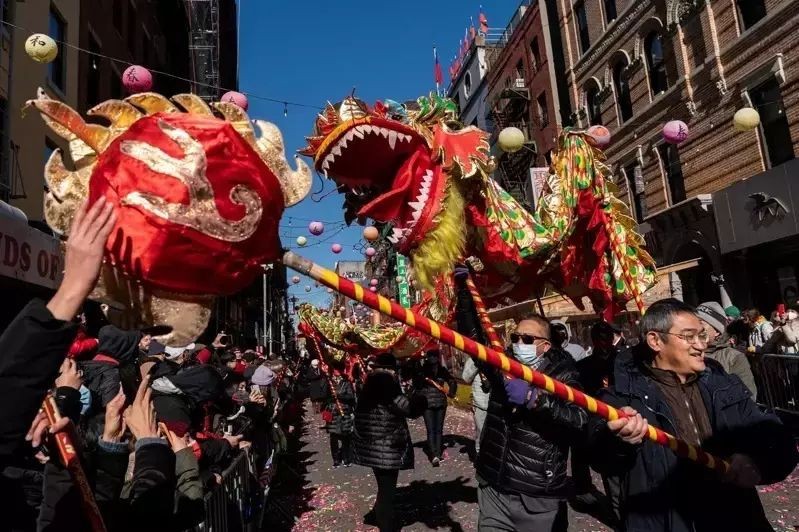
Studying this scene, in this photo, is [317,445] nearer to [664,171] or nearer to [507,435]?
[507,435]

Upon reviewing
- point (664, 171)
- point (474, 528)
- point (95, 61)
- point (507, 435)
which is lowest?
point (474, 528)

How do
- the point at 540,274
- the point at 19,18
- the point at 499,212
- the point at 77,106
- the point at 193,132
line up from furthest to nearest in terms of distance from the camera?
the point at 77,106 < the point at 19,18 < the point at 540,274 < the point at 499,212 < the point at 193,132

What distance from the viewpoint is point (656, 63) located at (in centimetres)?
1484

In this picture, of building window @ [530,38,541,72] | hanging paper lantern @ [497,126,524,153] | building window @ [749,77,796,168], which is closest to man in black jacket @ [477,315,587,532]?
hanging paper lantern @ [497,126,524,153]

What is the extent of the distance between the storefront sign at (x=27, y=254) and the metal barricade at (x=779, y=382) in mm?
9308

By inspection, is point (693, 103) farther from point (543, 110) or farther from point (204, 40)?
point (204, 40)

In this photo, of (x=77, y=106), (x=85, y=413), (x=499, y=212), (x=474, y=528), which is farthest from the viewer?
(x=77, y=106)

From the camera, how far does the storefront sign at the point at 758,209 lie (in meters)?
10.6

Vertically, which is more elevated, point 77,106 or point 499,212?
point 77,106

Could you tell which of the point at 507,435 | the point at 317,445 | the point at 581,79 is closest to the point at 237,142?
the point at 507,435

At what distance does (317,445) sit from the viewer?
11523 millimetres

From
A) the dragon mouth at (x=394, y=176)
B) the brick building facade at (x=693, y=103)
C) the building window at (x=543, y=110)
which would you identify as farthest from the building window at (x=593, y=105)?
the dragon mouth at (x=394, y=176)

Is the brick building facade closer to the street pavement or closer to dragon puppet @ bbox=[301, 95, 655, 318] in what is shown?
the street pavement

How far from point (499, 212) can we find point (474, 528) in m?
3.65
